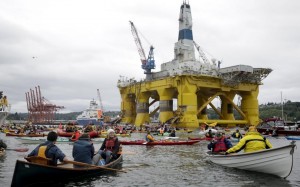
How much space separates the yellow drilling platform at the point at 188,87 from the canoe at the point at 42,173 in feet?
166

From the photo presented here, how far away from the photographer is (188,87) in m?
62.6

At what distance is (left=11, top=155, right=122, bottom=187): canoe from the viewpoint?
10477 mm

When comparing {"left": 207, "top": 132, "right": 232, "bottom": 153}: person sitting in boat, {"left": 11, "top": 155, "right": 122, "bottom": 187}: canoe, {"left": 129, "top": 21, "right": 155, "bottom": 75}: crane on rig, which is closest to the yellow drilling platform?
{"left": 129, "top": 21, "right": 155, "bottom": 75}: crane on rig

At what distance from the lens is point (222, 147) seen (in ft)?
56.4

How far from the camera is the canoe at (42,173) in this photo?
10.5 m

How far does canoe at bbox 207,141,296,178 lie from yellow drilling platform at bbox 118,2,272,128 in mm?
47202

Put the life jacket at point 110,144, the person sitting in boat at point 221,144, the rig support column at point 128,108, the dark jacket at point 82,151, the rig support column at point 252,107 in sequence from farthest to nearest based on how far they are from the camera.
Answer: the rig support column at point 128,108 < the rig support column at point 252,107 < the person sitting in boat at point 221,144 < the life jacket at point 110,144 < the dark jacket at point 82,151

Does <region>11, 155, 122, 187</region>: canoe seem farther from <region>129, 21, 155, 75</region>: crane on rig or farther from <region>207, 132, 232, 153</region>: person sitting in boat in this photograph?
<region>129, 21, 155, 75</region>: crane on rig

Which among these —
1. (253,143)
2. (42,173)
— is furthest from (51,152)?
(253,143)

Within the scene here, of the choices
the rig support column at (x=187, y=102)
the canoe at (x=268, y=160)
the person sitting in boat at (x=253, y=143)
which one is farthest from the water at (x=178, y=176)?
the rig support column at (x=187, y=102)

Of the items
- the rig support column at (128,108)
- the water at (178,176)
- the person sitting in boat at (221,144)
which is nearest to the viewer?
the water at (178,176)

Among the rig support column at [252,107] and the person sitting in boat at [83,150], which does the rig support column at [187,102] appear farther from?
the person sitting in boat at [83,150]

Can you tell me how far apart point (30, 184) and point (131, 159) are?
31.5 feet

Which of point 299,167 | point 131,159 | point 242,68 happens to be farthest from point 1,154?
point 242,68
